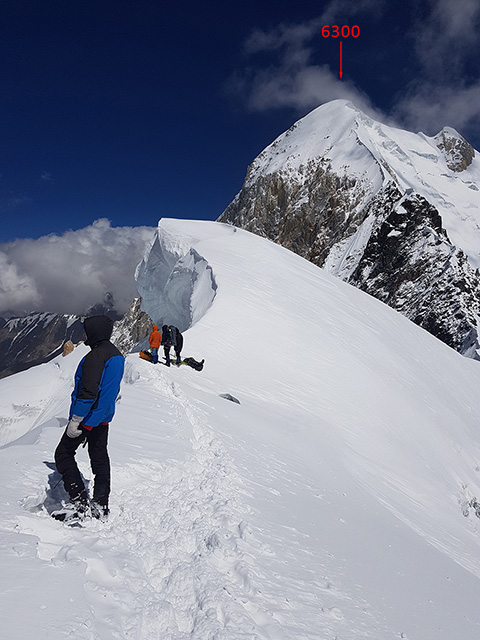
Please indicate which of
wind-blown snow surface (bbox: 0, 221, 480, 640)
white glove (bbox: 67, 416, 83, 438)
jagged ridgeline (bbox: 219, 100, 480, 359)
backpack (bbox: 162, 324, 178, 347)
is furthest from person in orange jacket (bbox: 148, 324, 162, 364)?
jagged ridgeline (bbox: 219, 100, 480, 359)

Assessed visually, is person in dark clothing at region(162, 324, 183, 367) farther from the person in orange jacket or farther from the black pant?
the black pant

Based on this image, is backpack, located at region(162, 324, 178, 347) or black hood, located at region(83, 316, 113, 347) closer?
black hood, located at region(83, 316, 113, 347)

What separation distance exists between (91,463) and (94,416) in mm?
481

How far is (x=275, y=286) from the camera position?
69.7 ft

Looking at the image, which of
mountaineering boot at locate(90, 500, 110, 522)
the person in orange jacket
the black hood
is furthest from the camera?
the person in orange jacket

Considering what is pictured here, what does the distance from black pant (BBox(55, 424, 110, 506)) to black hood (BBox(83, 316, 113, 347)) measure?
2.91ft

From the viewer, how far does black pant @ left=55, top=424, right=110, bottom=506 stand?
3906mm

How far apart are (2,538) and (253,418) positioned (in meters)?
6.56

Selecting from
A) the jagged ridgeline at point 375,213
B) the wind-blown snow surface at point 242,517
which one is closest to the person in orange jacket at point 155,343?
the wind-blown snow surface at point 242,517

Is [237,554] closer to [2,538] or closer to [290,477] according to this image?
[2,538]

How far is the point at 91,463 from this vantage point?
402 cm

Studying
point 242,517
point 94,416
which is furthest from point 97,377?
point 242,517

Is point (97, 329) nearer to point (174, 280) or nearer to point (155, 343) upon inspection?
point (155, 343)

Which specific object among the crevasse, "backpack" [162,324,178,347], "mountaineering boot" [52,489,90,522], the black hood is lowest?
"mountaineering boot" [52,489,90,522]
